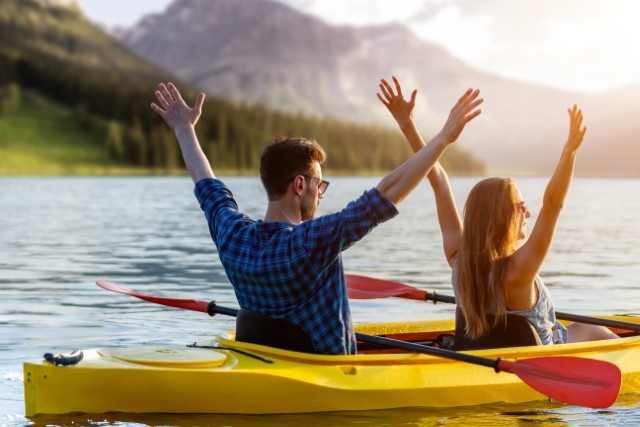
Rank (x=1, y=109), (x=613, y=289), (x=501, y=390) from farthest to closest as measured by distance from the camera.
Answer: (x=1, y=109), (x=613, y=289), (x=501, y=390)

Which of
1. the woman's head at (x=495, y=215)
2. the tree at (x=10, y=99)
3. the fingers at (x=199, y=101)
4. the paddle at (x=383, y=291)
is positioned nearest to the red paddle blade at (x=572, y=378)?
the woman's head at (x=495, y=215)

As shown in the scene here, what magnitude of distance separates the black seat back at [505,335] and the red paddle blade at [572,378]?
16.7 inches

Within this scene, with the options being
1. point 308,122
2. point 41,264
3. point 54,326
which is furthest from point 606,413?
point 308,122

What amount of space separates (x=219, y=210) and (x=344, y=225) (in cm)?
116

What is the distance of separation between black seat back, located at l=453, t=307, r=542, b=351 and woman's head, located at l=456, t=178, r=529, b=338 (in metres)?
0.20

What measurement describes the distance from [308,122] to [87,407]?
14863cm

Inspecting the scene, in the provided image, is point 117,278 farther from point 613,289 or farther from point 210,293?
point 613,289

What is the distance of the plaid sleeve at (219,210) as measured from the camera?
610cm

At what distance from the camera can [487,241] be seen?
254 inches

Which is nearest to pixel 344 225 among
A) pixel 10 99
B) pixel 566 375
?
pixel 566 375

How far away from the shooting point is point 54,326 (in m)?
11.0

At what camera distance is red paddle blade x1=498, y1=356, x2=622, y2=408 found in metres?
6.37

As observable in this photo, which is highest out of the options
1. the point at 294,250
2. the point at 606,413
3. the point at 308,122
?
the point at 308,122

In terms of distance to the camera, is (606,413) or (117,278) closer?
(606,413)
